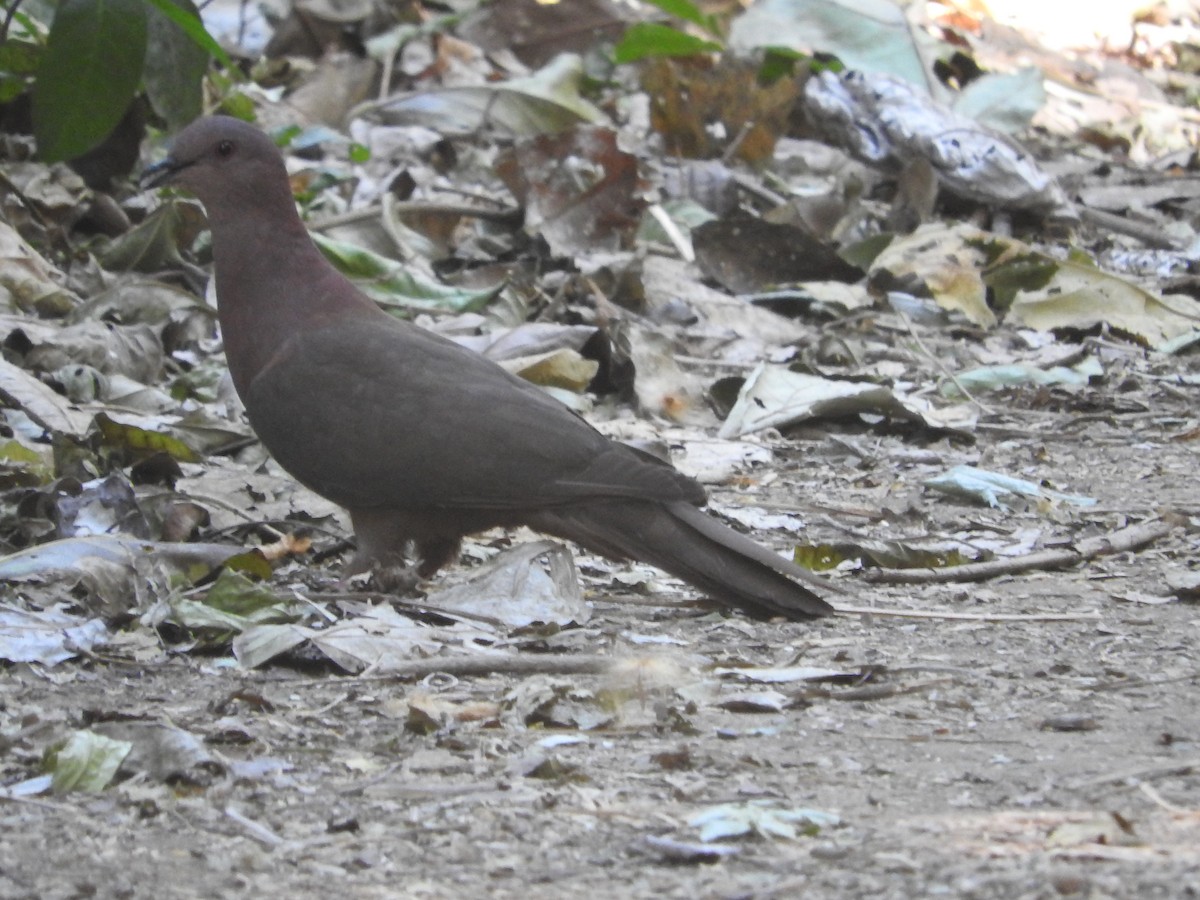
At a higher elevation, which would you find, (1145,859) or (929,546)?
(1145,859)

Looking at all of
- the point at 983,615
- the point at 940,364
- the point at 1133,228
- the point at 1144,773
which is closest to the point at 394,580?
the point at 983,615

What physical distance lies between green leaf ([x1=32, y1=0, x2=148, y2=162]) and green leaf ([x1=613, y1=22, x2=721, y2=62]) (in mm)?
3477

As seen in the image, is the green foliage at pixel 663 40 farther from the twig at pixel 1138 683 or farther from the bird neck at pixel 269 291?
the twig at pixel 1138 683

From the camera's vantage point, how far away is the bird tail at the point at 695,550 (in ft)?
11.8

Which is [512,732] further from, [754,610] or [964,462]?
[964,462]

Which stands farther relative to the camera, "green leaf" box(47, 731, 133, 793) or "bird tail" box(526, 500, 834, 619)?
"bird tail" box(526, 500, 834, 619)

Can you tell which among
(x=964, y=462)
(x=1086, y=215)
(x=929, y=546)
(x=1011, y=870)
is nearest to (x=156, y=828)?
(x=1011, y=870)

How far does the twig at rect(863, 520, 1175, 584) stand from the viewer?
392 centimetres

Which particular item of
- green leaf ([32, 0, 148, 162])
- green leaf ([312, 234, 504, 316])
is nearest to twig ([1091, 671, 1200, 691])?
green leaf ([32, 0, 148, 162])

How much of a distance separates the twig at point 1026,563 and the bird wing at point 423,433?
1.75 ft

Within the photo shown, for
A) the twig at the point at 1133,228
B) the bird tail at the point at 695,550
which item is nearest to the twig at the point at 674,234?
the twig at the point at 1133,228

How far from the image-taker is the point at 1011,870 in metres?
2.06

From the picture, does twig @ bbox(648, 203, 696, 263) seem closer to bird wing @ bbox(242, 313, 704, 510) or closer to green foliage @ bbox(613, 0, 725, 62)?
green foliage @ bbox(613, 0, 725, 62)

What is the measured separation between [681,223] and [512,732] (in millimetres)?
4853
